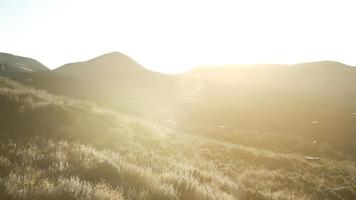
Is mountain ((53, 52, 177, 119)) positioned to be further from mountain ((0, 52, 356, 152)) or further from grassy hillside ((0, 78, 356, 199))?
grassy hillside ((0, 78, 356, 199))

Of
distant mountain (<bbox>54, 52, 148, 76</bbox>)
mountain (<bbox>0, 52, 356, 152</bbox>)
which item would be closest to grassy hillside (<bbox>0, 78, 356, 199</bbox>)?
mountain (<bbox>0, 52, 356, 152</bbox>)

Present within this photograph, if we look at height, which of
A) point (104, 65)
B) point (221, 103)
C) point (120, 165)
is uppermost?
point (104, 65)

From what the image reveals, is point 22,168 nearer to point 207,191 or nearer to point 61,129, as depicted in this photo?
point 207,191

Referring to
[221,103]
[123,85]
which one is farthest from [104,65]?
[221,103]

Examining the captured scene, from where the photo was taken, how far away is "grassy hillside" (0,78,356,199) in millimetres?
6301

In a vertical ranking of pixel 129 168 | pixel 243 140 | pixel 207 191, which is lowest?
pixel 243 140

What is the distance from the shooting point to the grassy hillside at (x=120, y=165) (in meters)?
6.30

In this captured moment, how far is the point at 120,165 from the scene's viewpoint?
839 cm

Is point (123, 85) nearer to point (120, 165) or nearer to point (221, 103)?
point (221, 103)

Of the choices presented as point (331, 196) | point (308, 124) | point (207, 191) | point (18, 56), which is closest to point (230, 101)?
point (308, 124)

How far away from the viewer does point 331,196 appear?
1238cm

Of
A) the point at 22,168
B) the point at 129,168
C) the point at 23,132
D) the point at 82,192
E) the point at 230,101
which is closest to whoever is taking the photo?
the point at 82,192

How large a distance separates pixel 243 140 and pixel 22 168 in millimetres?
23294

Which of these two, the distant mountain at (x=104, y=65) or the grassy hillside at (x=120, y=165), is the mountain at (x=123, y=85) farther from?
the grassy hillside at (x=120, y=165)
